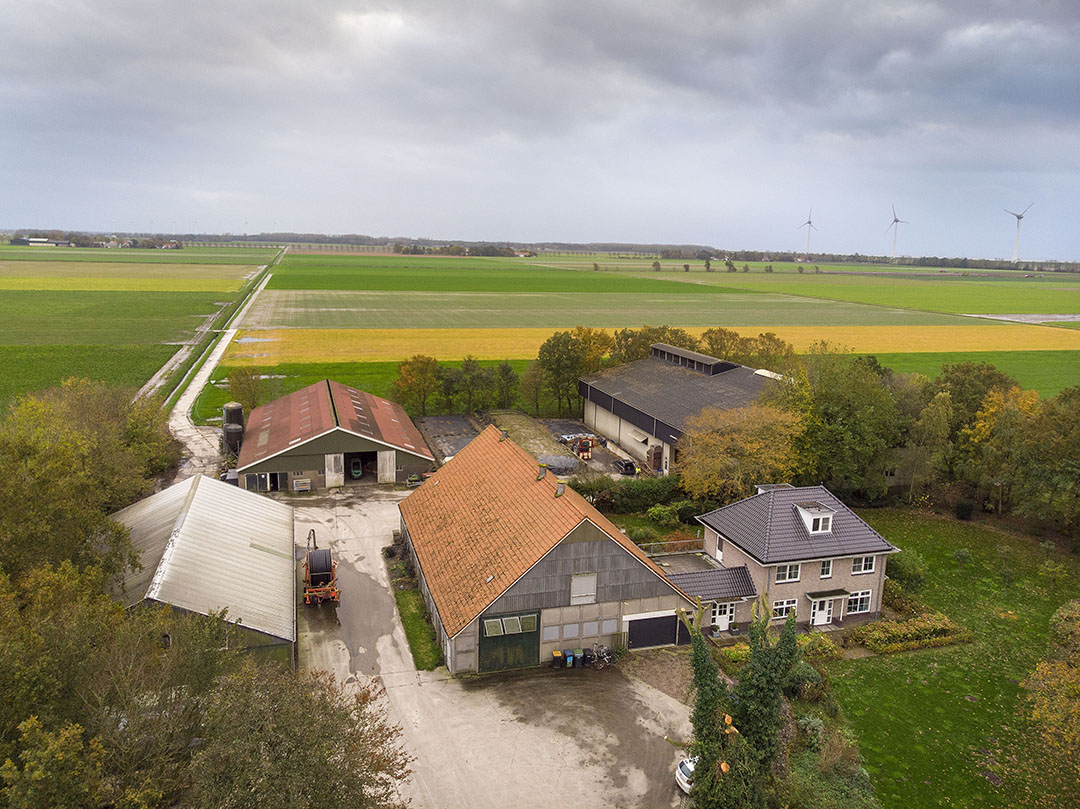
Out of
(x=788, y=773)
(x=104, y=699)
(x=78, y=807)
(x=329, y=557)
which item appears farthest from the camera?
(x=329, y=557)

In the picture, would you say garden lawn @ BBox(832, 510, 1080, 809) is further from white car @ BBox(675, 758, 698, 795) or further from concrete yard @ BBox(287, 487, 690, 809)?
concrete yard @ BBox(287, 487, 690, 809)

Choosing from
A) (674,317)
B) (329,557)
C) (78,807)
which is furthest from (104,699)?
(674,317)

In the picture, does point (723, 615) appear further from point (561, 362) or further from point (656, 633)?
point (561, 362)

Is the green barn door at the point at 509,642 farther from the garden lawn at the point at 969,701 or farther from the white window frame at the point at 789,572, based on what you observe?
the garden lawn at the point at 969,701

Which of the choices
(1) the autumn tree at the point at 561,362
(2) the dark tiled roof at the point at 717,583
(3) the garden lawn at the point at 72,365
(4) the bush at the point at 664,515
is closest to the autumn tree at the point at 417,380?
(1) the autumn tree at the point at 561,362

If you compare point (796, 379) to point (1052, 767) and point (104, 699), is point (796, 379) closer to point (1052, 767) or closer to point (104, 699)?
point (1052, 767)
